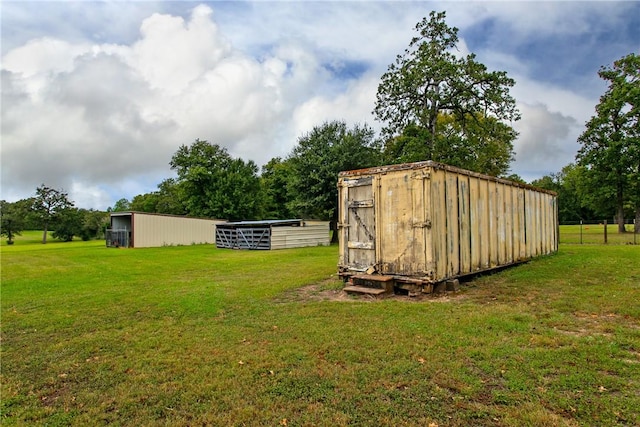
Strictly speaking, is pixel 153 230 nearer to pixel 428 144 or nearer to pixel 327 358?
pixel 428 144

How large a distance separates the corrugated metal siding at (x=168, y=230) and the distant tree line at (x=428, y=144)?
7544 millimetres

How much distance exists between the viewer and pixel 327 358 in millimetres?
4148

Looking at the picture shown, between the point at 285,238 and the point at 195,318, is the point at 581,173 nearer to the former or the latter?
the point at 285,238

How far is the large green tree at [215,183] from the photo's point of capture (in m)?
41.1

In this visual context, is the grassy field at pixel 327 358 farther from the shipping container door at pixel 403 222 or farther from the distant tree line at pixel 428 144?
the distant tree line at pixel 428 144

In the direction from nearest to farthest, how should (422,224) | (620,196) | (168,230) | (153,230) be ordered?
(422,224) < (153,230) < (168,230) < (620,196)

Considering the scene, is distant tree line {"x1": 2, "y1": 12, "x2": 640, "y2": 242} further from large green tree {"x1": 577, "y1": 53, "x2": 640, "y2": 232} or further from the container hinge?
the container hinge

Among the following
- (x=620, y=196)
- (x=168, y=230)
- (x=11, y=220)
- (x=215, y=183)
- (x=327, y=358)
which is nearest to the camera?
(x=327, y=358)

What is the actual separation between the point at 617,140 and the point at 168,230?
3736 centimetres

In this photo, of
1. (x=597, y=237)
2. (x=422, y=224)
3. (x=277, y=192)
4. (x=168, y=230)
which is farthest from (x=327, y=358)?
(x=277, y=192)

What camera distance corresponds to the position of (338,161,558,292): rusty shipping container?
25.3 feet

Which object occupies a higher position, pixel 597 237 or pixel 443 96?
pixel 443 96

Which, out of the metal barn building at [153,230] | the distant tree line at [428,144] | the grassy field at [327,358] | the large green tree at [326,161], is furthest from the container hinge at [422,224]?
the metal barn building at [153,230]

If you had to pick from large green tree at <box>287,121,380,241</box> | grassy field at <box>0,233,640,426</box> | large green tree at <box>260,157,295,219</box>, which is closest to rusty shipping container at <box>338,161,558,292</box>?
grassy field at <box>0,233,640,426</box>
